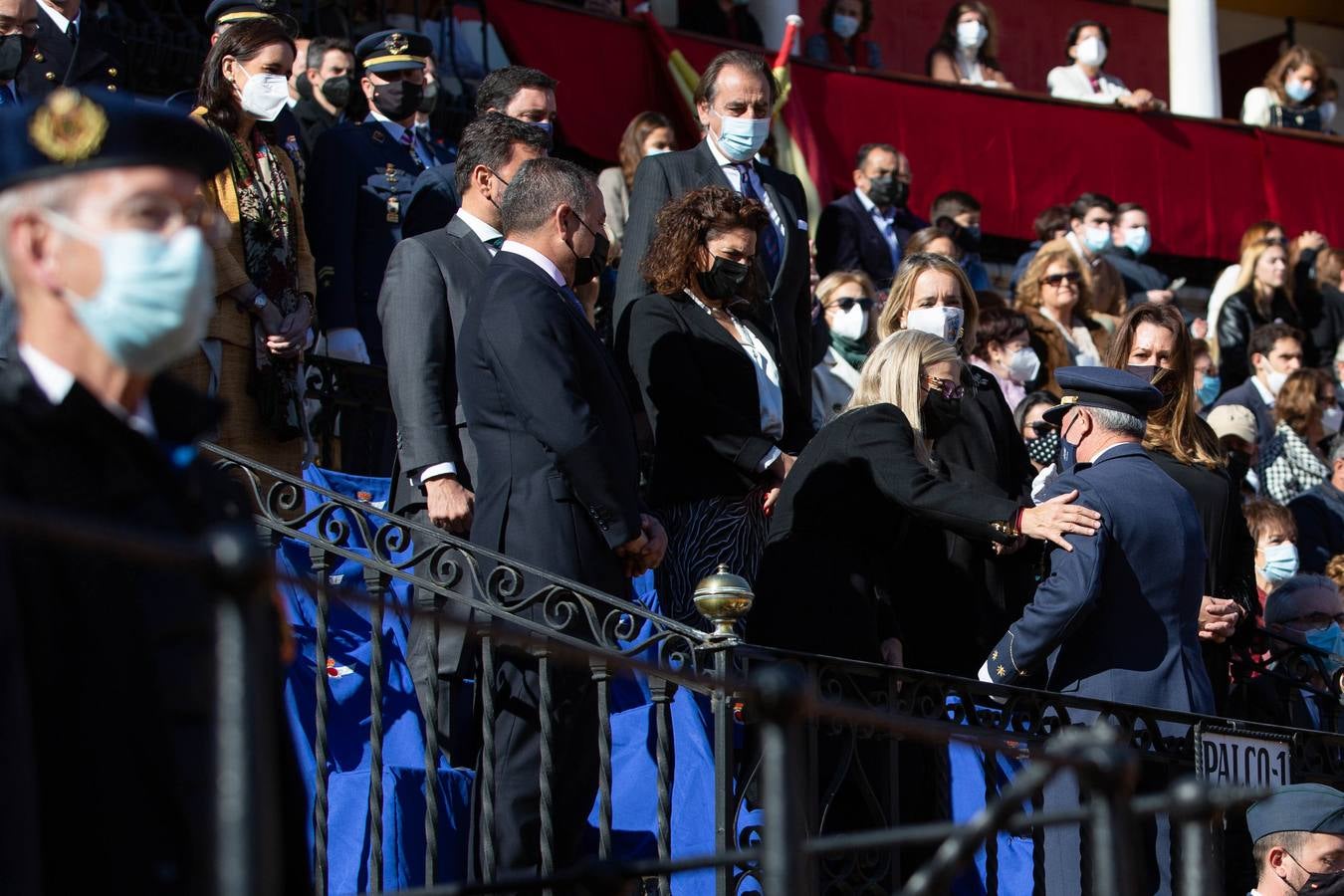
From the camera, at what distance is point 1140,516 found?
5.85m

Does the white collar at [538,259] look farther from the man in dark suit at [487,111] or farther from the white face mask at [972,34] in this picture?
the white face mask at [972,34]

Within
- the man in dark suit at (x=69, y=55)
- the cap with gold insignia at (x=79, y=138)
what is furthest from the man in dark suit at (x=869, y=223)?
the cap with gold insignia at (x=79, y=138)

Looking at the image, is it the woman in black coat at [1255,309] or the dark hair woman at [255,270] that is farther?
the woman in black coat at [1255,309]

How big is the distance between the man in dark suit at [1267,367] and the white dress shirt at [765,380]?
551 cm

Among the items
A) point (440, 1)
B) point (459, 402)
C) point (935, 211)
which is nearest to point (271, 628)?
point (459, 402)

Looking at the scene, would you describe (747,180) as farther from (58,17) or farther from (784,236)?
(58,17)

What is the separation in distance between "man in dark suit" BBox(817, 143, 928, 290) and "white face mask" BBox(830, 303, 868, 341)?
1297mm

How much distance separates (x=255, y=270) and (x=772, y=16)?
1058cm

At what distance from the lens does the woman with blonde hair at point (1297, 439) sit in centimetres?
1095

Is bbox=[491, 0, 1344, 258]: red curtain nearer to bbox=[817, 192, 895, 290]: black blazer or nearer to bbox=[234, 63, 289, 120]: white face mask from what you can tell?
bbox=[817, 192, 895, 290]: black blazer

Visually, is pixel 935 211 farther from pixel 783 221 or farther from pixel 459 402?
pixel 459 402

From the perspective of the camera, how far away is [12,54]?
6.91 m

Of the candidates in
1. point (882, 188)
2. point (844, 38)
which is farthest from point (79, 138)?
point (844, 38)

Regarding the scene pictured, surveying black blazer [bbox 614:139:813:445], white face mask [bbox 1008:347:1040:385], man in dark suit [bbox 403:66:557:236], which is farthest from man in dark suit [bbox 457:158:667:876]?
white face mask [bbox 1008:347:1040:385]
